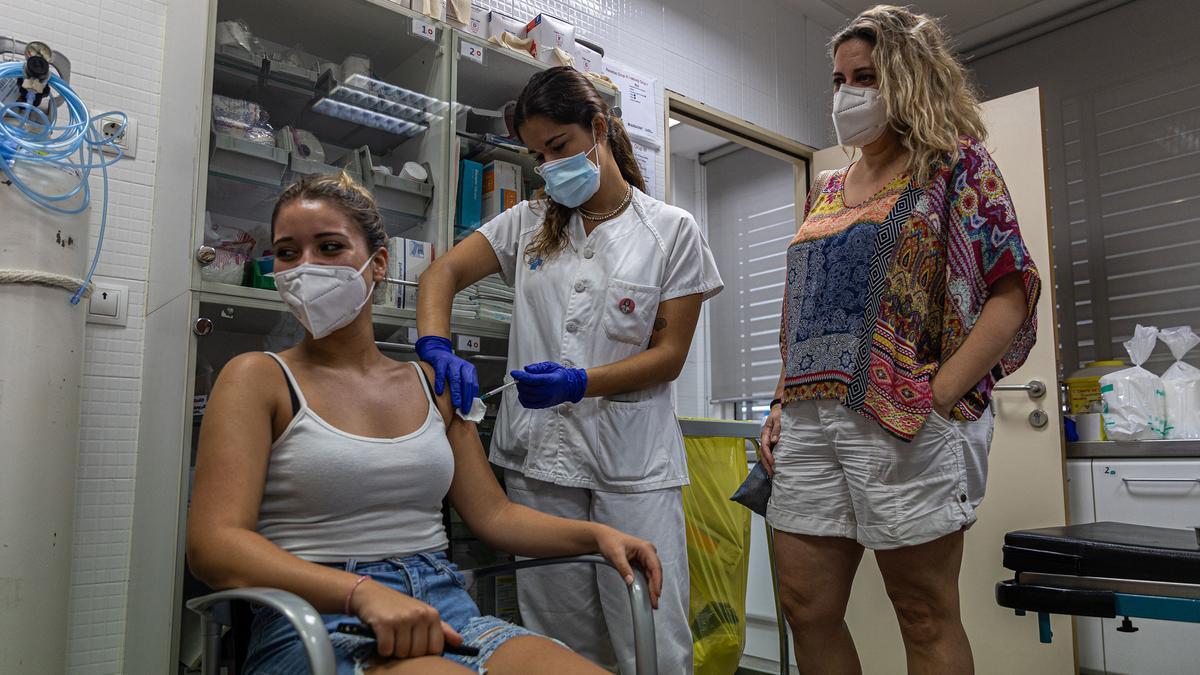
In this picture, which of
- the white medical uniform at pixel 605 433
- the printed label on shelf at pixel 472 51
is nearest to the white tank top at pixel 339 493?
the white medical uniform at pixel 605 433

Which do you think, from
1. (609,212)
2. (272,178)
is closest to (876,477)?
(609,212)

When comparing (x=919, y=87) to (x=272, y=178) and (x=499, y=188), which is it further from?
(x=272, y=178)

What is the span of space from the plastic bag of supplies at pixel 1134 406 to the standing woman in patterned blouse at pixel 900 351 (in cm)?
165

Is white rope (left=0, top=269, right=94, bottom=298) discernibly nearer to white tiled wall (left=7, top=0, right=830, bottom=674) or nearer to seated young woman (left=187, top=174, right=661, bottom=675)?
white tiled wall (left=7, top=0, right=830, bottom=674)

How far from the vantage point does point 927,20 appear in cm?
166

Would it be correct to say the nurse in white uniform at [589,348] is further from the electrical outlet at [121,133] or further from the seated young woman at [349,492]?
the electrical outlet at [121,133]

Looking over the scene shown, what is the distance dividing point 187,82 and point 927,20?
5.26 ft

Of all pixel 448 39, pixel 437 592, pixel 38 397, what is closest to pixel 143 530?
pixel 38 397

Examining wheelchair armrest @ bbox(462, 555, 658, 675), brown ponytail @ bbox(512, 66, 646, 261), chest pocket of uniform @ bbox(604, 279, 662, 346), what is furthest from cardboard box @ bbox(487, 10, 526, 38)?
wheelchair armrest @ bbox(462, 555, 658, 675)

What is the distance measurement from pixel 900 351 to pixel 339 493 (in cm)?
99

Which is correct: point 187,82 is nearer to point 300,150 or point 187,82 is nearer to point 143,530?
point 300,150

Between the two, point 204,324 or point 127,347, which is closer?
point 204,324

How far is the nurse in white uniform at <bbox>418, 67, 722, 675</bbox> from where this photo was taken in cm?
171

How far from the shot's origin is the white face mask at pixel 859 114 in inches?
64.2
